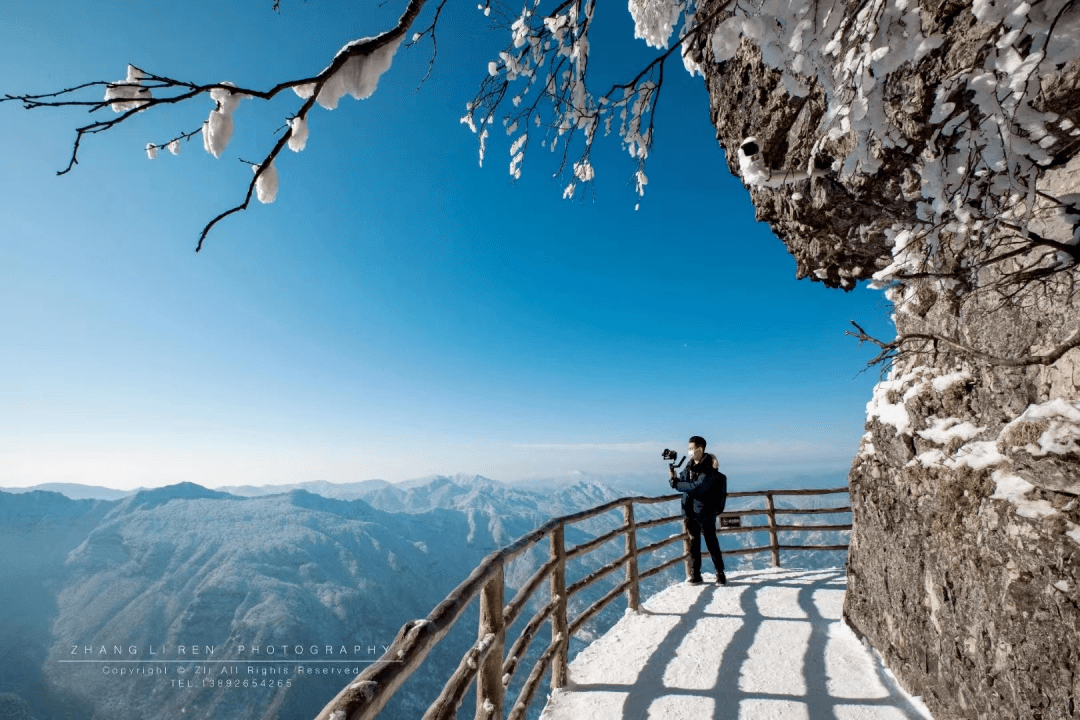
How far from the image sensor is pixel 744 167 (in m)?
4.89

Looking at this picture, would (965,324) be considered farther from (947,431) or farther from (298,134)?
(298,134)

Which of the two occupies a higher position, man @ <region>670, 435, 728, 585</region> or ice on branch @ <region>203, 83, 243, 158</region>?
ice on branch @ <region>203, 83, 243, 158</region>

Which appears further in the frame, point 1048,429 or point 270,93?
Result: point 1048,429

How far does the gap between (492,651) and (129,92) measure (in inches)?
116

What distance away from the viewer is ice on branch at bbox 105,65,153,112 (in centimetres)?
138

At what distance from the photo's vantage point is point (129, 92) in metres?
1.41

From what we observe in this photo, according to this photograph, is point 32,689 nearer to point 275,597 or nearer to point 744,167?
point 275,597

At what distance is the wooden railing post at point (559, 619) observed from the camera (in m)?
3.73

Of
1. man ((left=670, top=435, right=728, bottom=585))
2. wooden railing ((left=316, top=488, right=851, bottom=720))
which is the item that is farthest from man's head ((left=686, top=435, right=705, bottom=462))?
wooden railing ((left=316, top=488, right=851, bottom=720))

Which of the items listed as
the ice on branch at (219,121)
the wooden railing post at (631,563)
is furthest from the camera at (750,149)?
the ice on branch at (219,121)

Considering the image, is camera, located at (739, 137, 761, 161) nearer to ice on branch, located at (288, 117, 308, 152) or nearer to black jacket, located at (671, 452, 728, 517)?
black jacket, located at (671, 452, 728, 517)

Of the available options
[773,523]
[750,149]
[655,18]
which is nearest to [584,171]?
[655,18]

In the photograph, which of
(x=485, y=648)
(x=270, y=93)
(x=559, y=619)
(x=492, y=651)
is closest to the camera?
(x=270, y=93)

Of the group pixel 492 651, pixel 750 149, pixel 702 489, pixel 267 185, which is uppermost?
pixel 750 149
